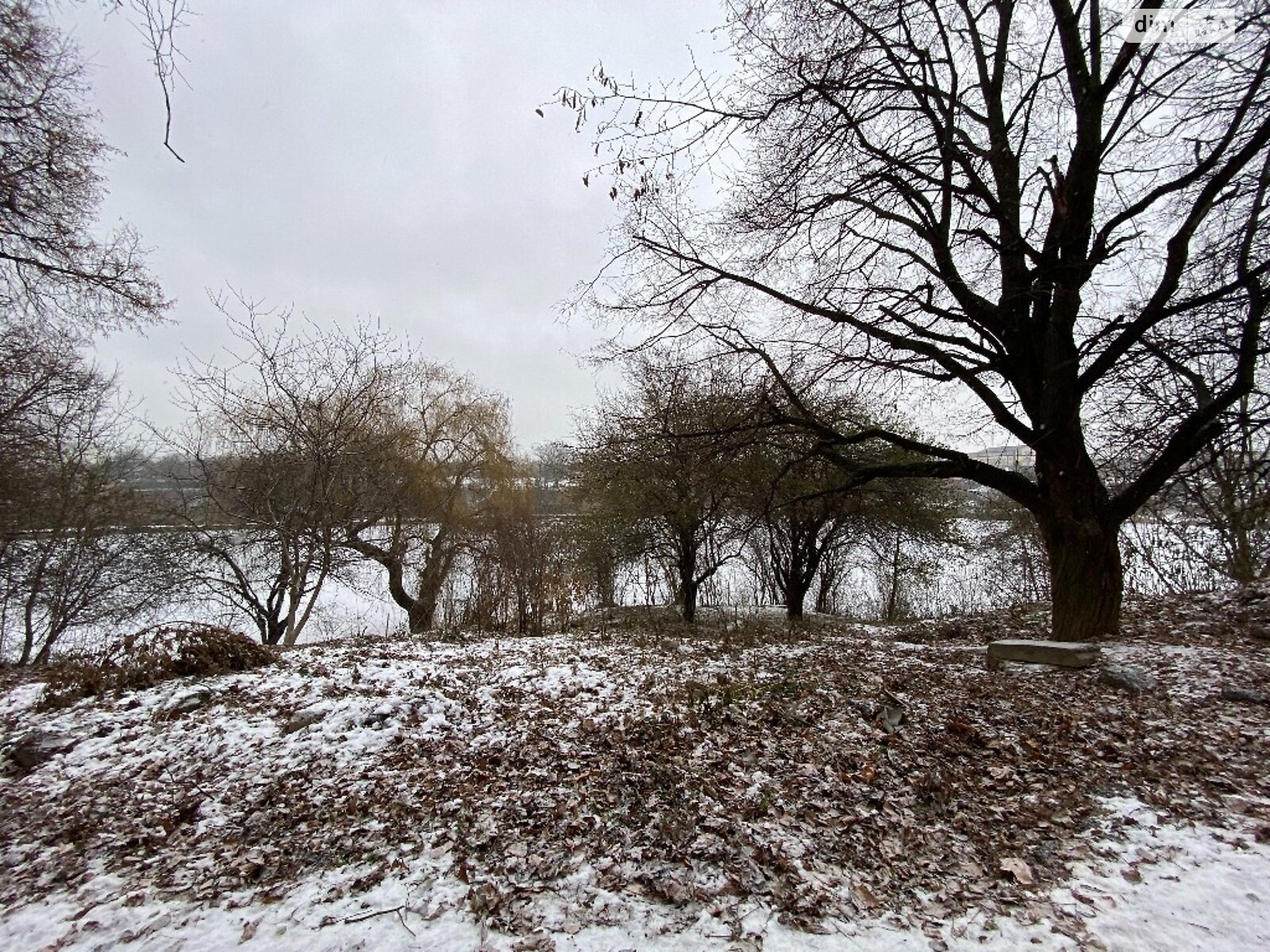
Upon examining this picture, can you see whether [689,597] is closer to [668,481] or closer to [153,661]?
[668,481]

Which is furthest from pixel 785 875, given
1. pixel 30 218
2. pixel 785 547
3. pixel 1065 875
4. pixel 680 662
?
pixel 785 547

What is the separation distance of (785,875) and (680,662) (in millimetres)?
3578

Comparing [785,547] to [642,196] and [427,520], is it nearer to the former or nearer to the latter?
[427,520]

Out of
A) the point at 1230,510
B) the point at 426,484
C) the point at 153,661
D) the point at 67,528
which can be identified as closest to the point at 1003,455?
the point at 1230,510

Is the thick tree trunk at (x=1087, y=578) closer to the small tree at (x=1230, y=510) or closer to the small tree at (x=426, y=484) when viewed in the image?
the small tree at (x=1230, y=510)

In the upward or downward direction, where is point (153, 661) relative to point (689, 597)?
downward

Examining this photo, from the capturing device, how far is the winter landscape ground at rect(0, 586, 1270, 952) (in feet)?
7.82

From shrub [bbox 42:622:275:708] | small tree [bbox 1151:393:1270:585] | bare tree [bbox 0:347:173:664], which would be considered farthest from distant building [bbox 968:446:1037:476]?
bare tree [bbox 0:347:173:664]

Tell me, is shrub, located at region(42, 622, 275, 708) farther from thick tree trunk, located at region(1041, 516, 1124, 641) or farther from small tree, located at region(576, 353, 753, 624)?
thick tree trunk, located at region(1041, 516, 1124, 641)

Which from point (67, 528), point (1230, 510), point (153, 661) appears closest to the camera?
point (153, 661)

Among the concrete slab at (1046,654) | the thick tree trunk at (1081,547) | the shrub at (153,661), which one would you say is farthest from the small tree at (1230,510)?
the shrub at (153,661)

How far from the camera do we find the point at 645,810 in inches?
125

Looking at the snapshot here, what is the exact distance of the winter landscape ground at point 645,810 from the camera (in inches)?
93.8

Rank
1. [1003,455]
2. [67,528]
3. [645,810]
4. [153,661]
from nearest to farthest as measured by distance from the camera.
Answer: [645,810], [153,661], [1003,455], [67,528]
